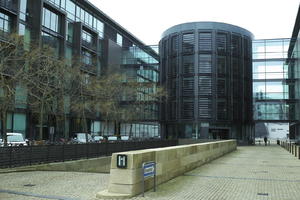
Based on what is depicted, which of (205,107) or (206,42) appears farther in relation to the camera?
(206,42)

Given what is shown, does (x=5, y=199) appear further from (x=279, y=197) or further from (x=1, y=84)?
(x=1, y=84)

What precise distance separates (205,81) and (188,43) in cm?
643

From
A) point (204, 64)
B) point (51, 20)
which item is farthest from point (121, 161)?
point (204, 64)

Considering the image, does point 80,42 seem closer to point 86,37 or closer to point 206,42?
point 86,37

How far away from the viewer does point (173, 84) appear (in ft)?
184

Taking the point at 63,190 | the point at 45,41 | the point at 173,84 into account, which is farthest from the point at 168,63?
the point at 63,190

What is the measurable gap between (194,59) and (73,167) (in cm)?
3806

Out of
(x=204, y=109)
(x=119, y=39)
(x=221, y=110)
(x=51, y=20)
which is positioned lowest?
(x=221, y=110)

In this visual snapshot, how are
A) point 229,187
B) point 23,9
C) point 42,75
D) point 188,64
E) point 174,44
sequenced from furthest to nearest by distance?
point 174,44, point 188,64, point 23,9, point 42,75, point 229,187

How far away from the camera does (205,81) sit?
2114 inches

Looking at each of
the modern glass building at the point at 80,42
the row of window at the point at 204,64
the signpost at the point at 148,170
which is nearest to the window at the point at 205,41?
the row of window at the point at 204,64

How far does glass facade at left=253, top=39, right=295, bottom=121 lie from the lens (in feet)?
192

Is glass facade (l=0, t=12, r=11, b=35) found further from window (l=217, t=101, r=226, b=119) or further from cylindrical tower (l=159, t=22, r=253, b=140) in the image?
window (l=217, t=101, r=226, b=119)

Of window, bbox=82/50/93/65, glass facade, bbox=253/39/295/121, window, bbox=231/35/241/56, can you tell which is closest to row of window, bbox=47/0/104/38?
window, bbox=82/50/93/65
